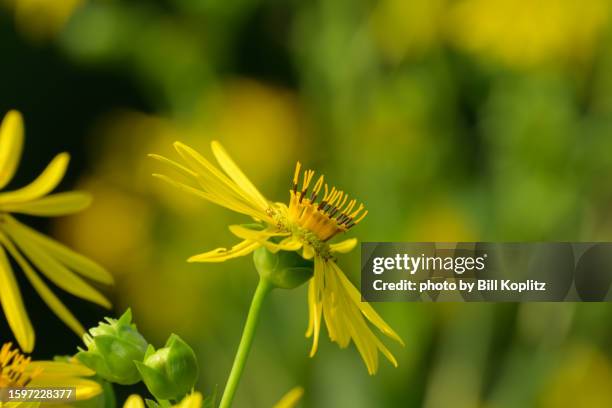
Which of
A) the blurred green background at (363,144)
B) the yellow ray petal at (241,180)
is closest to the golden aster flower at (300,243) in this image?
the yellow ray petal at (241,180)

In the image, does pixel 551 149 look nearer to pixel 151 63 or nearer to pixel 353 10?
pixel 353 10

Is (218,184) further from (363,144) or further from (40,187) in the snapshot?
(363,144)

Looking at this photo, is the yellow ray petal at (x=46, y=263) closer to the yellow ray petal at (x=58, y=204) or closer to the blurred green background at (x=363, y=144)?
the yellow ray petal at (x=58, y=204)

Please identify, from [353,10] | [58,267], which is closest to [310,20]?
[353,10]

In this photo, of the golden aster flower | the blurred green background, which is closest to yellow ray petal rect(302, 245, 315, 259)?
the golden aster flower

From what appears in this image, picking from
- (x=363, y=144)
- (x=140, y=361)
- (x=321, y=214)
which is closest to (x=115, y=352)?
(x=140, y=361)

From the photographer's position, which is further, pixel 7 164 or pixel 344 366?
pixel 344 366
